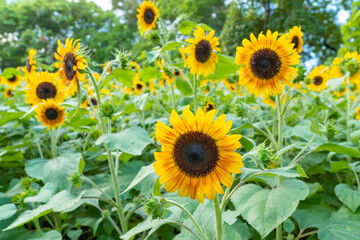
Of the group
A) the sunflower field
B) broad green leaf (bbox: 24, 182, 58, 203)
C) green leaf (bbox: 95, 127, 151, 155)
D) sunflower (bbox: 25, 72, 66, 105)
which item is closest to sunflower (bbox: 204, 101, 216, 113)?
the sunflower field

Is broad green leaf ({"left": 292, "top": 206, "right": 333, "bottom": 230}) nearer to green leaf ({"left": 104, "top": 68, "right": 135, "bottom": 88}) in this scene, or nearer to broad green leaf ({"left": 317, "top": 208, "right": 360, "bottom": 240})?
broad green leaf ({"left": 317, "top": 208, "right": 360, "bottom": 240})

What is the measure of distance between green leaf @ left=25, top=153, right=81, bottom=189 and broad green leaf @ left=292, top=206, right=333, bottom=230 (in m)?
1.47

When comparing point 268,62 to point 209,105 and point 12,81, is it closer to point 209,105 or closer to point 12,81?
point 209,105

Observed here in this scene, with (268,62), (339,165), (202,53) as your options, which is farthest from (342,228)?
(202,53)

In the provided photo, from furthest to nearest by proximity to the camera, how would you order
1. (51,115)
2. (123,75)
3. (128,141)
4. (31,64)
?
(31,64), (51,115), (123,75), (128,141)

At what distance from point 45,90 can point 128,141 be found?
1.50 meters

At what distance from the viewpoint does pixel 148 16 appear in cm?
277

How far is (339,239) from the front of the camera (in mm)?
1448

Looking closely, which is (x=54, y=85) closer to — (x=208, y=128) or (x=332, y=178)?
(x=208, y=128)

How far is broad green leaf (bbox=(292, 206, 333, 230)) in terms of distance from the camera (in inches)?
65.2

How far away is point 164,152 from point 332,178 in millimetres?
1960

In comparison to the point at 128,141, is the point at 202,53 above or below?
above

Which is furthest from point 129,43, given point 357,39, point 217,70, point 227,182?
point 227,182

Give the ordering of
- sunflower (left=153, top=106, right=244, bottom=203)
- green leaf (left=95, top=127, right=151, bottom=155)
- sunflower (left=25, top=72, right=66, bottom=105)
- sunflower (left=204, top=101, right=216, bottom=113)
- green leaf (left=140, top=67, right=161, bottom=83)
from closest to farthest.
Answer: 1. sunflower (left=153, top=106, right=244, bottom=203)
2. green leaf (left=95, top=127, right=151, bottom=155)
3. sunflower (left=204, top=101, right=216, bottom=113)
4. green leaf (left=140, top=67, right=161, bottom=83)
5. sunflower (left=25, top=72, right=66, bottom=105)
